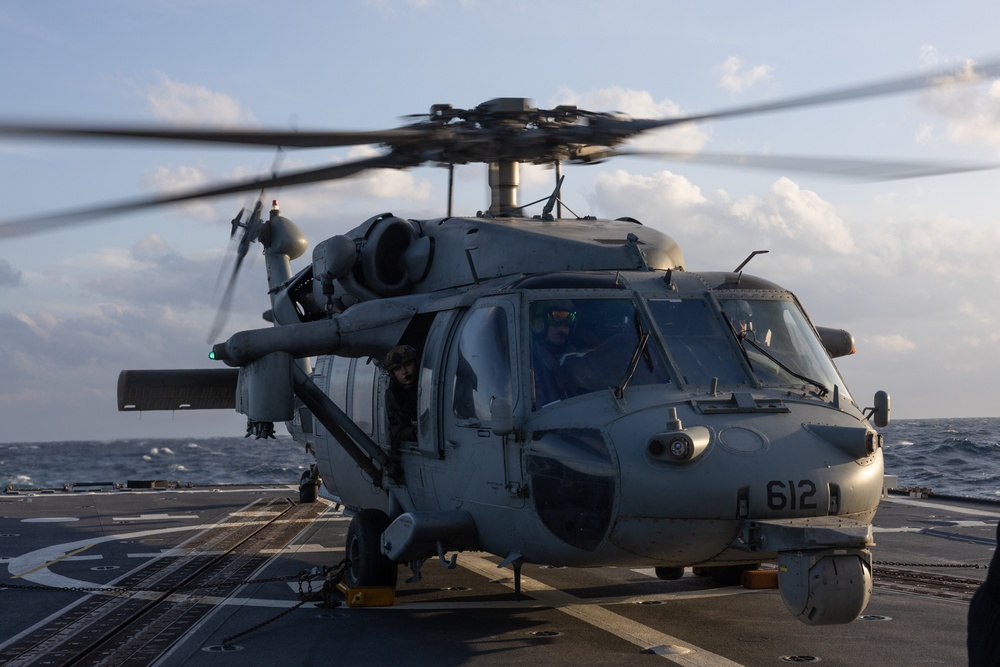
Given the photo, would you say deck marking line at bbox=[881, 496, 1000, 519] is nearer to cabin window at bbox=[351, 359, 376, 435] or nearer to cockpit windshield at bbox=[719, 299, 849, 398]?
cockpit windshield at bbox=[719, 299, 849, 398]

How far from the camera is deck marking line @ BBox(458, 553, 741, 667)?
7512 millimetres

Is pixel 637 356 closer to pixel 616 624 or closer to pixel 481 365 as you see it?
pixel 481 365

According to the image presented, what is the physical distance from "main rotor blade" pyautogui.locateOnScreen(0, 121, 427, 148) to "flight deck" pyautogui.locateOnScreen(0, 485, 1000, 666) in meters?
3.62

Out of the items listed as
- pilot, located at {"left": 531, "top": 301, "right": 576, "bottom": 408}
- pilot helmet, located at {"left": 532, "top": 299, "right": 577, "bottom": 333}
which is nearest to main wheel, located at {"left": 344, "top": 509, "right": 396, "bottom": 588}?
pilot, located at {"left": 531, "top": 301, "right": 576, "bottom": 408}

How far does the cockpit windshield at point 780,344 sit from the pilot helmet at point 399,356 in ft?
8.99

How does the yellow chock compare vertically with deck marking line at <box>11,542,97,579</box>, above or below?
above

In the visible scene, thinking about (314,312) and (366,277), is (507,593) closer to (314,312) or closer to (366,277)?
(366,277)

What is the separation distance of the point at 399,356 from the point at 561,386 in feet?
7.04

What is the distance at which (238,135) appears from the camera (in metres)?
7.63

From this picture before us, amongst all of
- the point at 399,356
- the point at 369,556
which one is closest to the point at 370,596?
the point at 369,556

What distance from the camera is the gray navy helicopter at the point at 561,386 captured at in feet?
23.2

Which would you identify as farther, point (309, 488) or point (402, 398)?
point (309, 488)

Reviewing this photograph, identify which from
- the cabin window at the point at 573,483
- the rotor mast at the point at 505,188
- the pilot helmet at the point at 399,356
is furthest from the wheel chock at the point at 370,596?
the rotor mast at the point at 505,188

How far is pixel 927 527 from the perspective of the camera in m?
15.2
